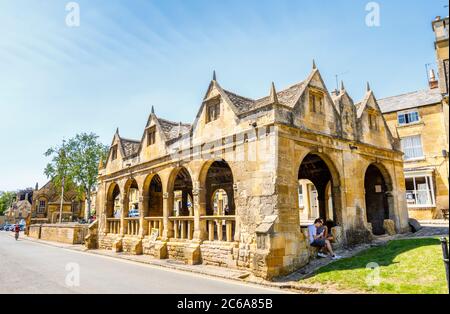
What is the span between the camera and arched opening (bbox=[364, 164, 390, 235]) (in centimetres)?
1597

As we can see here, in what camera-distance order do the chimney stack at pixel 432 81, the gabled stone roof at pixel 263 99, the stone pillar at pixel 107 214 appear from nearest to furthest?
1. the gabled stone roof at pixel 263 99
2. the stone pillar at pixel 107 214
3. the chimney stack at pixel 432 81

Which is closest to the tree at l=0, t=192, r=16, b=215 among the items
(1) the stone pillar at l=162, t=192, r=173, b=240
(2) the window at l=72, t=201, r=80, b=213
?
(2) the window at l=72, t=201, r=80, b=213

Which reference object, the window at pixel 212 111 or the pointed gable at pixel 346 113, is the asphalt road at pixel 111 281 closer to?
the window at pixel 212 111

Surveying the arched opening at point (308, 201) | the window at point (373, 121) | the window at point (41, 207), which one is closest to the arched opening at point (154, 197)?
the window at point (373, 121)

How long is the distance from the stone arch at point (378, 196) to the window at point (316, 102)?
16.5 ft

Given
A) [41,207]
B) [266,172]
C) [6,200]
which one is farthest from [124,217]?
[6,200]

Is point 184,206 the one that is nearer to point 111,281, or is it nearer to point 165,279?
point 165,279

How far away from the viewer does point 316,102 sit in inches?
501

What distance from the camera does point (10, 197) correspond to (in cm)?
8975

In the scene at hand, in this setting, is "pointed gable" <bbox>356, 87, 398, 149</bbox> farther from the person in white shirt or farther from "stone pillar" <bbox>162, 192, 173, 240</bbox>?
"stone pillar" <bbox>162, 192, 173, 240</bbox>

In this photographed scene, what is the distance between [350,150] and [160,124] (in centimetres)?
991

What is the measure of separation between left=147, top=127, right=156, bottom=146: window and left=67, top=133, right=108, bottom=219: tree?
23.7 metres

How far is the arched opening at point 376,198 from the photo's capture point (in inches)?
629
